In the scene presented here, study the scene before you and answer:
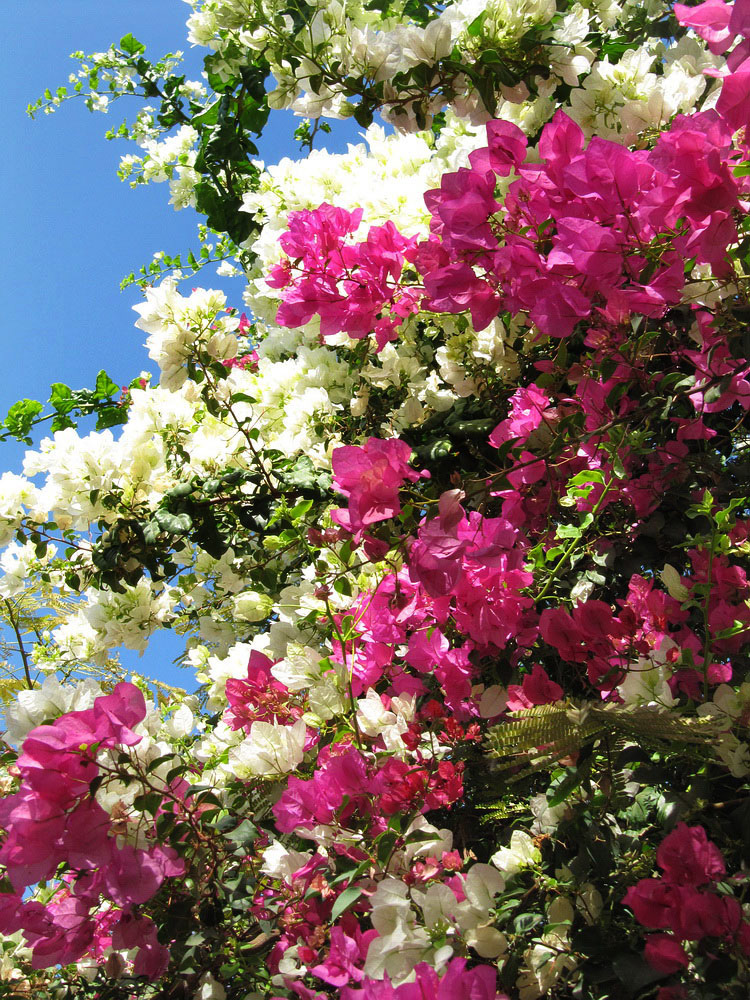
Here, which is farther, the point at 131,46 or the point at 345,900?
the point at 131,46

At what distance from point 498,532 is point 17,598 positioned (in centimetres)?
208

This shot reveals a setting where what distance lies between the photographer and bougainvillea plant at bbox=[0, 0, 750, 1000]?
80 cm

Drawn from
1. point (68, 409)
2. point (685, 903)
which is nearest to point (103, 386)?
point (68, 409)

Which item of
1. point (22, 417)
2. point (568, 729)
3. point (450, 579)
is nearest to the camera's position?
point (568, 729)

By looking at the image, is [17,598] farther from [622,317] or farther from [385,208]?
[622,317]

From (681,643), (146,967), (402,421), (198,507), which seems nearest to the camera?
(146,967)

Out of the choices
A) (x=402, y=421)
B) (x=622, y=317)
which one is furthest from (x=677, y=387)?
(x=402, y=421)

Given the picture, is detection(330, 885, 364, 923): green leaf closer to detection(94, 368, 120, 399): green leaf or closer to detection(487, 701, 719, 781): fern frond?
detection(487, 701, 719, 781): fern frond

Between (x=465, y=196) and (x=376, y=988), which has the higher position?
(x=465, y=196)

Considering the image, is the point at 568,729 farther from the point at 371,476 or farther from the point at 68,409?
the point at 68,409

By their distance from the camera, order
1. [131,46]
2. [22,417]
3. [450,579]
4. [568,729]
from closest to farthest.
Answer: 1. [568,729]
2. [450,579]
3. [22,417]
4. [131,46]

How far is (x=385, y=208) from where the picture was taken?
1.65 meters

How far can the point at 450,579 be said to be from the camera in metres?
0.86

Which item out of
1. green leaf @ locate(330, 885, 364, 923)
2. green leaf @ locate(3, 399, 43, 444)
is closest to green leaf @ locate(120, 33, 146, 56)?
green leaf @ locate(3, 399, 43, 444)
